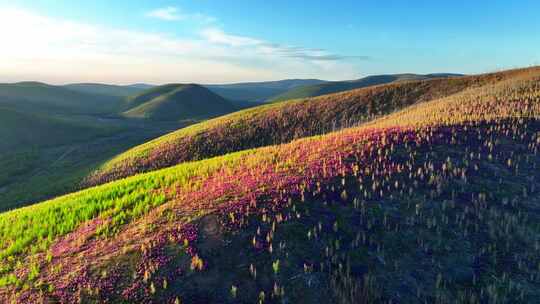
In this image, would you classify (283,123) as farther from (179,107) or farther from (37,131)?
(179,107)

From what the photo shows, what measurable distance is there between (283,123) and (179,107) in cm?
12659

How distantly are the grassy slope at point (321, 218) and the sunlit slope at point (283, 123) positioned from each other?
19.9 m

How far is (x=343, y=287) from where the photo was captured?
888cm

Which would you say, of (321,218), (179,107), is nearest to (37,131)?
(321,218)

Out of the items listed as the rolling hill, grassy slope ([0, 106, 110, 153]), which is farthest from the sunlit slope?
the rolling hill

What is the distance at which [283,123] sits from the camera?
45.5 meters

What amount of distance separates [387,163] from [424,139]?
12.8ft

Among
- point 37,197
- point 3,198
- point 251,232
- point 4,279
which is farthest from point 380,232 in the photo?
point 3,198

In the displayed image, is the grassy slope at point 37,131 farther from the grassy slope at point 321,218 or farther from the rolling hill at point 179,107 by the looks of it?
the grassy slope at point 321,218

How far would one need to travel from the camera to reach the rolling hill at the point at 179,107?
5557 inches

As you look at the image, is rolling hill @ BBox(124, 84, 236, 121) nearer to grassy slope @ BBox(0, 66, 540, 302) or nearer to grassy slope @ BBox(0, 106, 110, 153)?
grassy slope @ BBox(0, 106, 110, 153)

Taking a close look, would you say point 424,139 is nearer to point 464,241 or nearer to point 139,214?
point 464,241

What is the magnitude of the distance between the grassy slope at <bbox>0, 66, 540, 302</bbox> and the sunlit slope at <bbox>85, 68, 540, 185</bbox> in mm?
19871

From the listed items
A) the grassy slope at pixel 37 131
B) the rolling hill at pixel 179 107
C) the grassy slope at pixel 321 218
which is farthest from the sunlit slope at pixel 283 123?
the rolling hill at pixel 179 107
